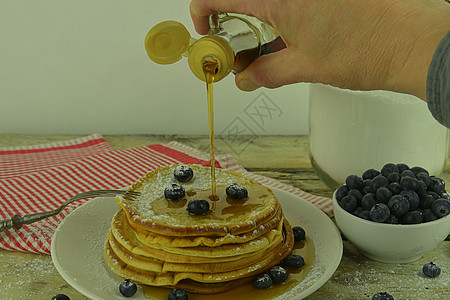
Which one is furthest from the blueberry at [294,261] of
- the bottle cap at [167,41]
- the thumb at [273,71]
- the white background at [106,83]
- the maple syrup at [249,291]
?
the white background at [106,83]

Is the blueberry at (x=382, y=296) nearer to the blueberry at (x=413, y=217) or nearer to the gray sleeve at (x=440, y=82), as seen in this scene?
the blueberry at (x=413, y=217)

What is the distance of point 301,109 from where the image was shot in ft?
7.43

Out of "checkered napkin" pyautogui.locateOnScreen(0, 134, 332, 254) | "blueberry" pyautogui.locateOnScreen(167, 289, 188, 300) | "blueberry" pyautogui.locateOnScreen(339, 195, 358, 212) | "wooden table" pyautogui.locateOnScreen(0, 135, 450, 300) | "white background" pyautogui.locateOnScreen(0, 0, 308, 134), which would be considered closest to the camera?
"blueberry" pyautogui.locateOnScreen(167, 289, 188, 300)

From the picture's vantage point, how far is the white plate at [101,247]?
1.08 meters

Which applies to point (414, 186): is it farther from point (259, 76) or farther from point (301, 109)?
point (301, 109)

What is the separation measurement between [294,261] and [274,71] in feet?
1.35

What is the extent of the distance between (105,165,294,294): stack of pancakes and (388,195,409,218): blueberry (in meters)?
0.24

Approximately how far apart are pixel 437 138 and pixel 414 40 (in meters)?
0.64

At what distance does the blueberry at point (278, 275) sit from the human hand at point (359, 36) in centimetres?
40

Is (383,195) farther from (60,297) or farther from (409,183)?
(60,297)

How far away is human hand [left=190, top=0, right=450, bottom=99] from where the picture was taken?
97 centimetres

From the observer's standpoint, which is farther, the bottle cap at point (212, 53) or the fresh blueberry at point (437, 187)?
the fresh blueberry at point (437, 187)

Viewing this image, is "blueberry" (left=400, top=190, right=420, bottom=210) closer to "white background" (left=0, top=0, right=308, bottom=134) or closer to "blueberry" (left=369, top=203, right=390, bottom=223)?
"blueberry" (left=369, top=203, right=390, bottom=223)

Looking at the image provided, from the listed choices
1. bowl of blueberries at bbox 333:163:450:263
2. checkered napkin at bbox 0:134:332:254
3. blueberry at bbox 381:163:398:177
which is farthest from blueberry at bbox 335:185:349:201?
checkered napkin at bbox 0:134:332:254
